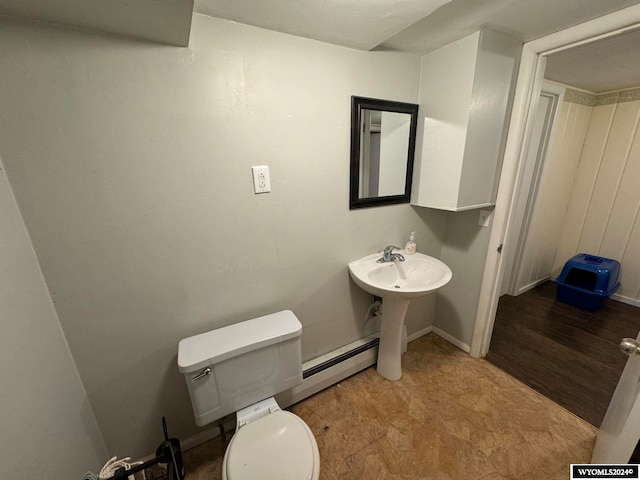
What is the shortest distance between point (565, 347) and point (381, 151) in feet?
6.82

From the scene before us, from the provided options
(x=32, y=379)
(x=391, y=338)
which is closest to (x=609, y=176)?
(x=391, y=338)

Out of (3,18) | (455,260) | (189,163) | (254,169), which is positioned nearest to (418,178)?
(455,260)

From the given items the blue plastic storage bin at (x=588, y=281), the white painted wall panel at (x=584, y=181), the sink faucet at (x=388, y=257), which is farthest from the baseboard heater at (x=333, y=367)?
the white painted wall panel at (x=584, y=181)

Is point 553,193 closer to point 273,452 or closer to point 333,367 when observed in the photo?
point 333,367

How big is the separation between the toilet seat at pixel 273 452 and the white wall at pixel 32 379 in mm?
531

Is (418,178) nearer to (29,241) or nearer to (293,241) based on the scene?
(293,241)

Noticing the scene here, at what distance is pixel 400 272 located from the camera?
1647 mm

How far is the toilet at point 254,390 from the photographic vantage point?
0.92m

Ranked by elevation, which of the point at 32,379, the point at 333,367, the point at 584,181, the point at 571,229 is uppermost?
the point at 584,181

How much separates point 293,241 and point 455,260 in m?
1.29

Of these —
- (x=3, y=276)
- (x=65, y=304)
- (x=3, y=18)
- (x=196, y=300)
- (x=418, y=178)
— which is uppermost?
(x=3, y=18)

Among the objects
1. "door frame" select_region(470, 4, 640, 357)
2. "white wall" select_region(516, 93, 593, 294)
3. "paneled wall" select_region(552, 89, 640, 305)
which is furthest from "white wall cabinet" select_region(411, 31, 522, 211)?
"paneled wall" select_region(552, 89, 640, 305)

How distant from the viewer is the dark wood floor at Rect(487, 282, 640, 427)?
61.9 inches

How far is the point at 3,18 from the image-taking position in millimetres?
729
